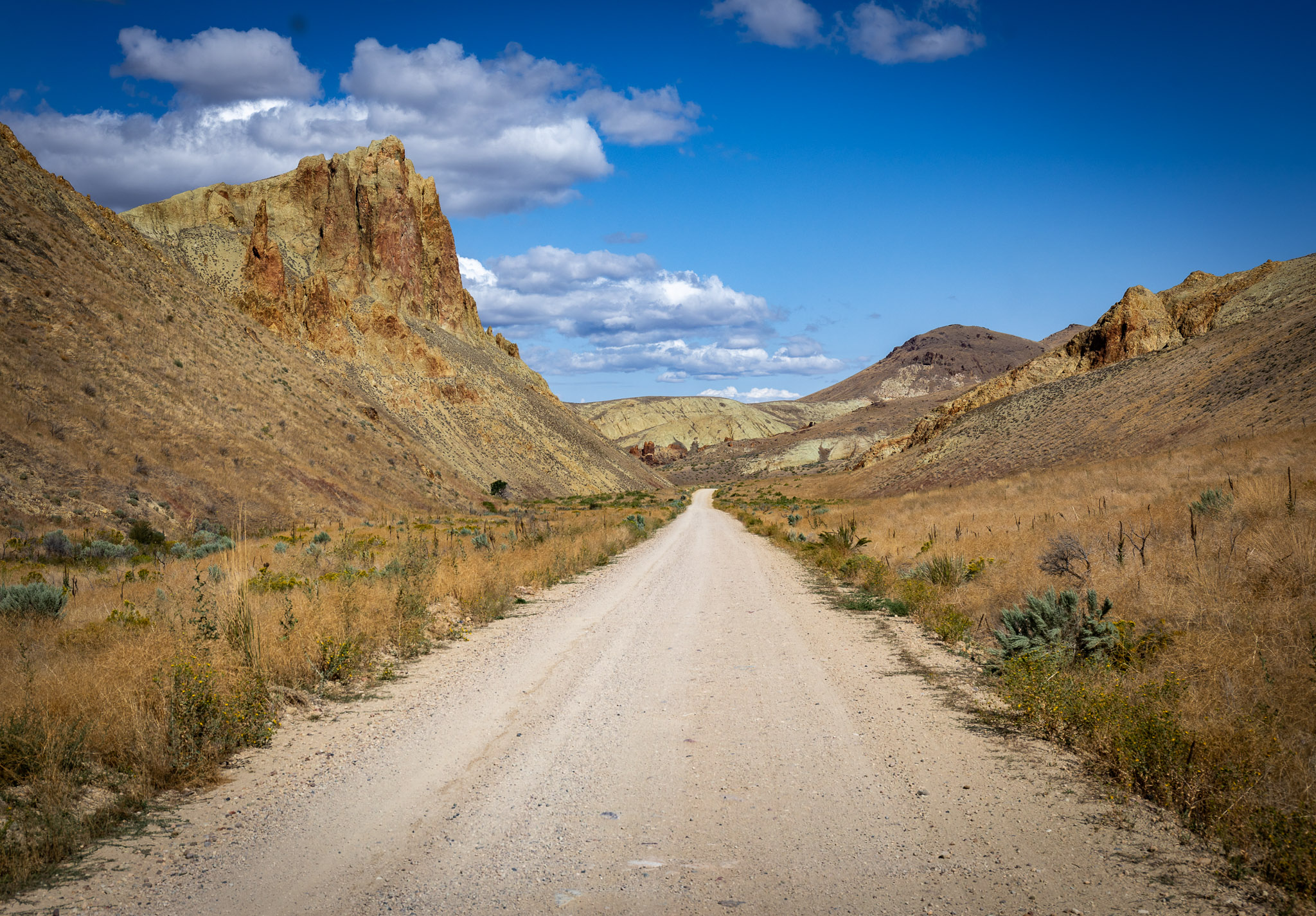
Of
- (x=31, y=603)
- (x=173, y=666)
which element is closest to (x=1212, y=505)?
(x=173, y=666)

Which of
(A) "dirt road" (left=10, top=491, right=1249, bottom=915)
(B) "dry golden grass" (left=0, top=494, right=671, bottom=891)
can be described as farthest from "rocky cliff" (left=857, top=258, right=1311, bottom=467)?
(B) "dry golden grass" (left=0, top=494, right=671, bottom=891)

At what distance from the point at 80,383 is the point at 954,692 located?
32.9 metres

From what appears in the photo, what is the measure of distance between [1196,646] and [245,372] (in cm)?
4452

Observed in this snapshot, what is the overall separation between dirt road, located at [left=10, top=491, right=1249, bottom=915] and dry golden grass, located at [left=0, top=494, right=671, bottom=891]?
0.39 metres

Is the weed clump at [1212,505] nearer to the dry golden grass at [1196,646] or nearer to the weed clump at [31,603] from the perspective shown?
the dry golden grass at [1196,646]

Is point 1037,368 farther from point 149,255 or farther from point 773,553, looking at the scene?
point 149,255

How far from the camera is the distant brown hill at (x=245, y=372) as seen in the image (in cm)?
2553

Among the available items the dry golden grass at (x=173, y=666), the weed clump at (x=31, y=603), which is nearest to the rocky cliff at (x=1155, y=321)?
the dry golden grass at (x=173, y=666)

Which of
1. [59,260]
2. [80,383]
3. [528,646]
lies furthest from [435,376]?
[528,646]

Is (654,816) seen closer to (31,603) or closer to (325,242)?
(31,603)

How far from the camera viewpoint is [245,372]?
40.2 metres

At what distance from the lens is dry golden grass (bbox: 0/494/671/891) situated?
4375mm

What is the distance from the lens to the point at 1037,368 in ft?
204

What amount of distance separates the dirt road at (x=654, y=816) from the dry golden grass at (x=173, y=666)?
0.39 metres
